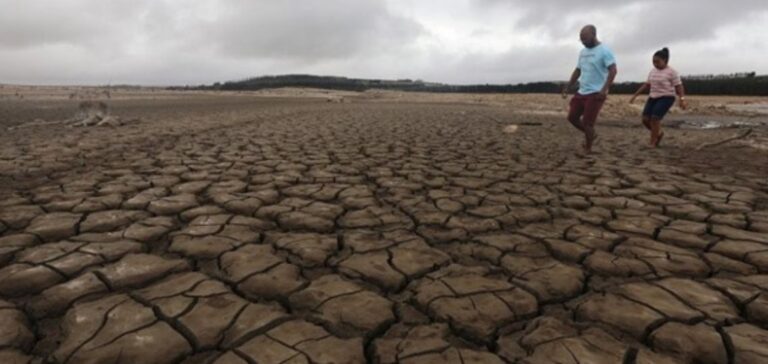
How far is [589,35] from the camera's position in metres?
4.57

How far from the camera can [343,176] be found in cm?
373

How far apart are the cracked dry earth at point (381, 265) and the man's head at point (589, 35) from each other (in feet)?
5.31

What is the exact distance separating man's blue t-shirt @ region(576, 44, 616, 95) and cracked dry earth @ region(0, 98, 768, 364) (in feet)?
4.08

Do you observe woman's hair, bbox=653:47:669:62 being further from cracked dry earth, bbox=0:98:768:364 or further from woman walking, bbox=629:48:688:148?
cracked dry earth, bbox=0:98:768:364

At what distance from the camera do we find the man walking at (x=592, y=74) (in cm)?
456

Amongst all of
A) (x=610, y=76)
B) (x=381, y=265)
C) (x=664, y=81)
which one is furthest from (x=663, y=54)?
(x=381, y=265)

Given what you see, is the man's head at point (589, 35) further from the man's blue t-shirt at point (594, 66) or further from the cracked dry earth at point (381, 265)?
the cracked dry earth at point (381, 265)

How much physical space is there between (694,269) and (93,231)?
9.98 feet

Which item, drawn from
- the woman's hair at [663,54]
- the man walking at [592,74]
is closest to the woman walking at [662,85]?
the woman's hair at [663,54]

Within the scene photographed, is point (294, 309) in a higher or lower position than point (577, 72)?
lower

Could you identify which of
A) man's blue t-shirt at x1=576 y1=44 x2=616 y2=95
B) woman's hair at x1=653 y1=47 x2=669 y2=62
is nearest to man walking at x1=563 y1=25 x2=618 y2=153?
man's blue t-shirt at x1=576 y1=44 x2=616 y2=95

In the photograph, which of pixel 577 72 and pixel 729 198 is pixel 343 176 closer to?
pixel 729 198

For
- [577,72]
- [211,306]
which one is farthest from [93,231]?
[577,72]

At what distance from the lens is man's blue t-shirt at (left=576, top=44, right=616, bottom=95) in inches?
179
